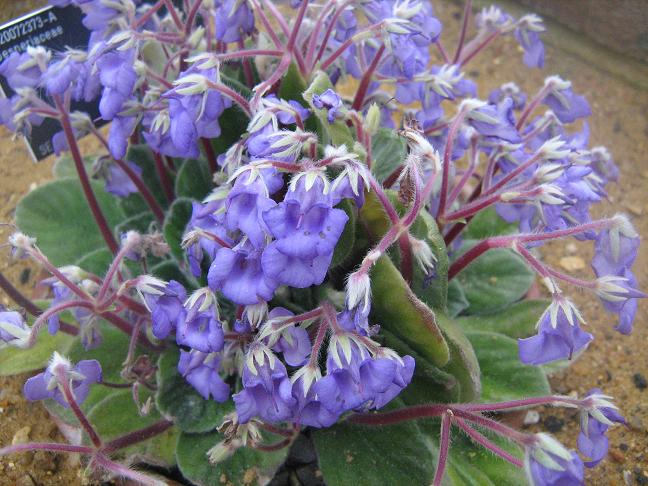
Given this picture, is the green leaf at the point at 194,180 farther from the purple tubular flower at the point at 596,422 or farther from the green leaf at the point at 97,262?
the purple tubular flower at the point at 596,422

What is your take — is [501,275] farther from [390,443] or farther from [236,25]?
[236,25]

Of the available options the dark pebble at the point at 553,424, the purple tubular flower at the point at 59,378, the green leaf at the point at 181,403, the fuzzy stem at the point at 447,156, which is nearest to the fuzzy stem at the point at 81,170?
the green leaf at the point at 181,403

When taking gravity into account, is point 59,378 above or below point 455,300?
above

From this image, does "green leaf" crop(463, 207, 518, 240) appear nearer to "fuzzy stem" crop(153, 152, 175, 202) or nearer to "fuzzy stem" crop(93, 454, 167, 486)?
"fuzzy stem" crop(153, 152, 175, 202)

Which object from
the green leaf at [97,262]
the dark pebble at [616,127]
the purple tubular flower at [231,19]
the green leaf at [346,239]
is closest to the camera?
the green leaf at [346,239]

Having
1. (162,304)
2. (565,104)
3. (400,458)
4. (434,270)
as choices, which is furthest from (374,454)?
(565,104)

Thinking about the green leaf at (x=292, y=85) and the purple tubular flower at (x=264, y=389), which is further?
the green leaf at (x=292, y=85)

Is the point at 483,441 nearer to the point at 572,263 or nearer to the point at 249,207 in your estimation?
the point at 249,207
